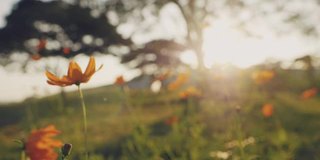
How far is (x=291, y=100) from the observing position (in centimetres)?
1586

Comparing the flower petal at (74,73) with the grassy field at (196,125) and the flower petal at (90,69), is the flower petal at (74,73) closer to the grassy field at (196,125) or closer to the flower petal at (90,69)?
the flower petal at (90,69)

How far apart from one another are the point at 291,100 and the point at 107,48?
16.5 meters

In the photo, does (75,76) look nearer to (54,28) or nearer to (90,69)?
(90,69)

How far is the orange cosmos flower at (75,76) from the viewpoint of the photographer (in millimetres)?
2287

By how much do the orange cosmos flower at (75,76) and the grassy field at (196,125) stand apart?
1466mm

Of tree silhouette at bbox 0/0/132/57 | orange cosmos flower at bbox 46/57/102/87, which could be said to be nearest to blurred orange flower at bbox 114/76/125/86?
orange cosmos flower at bbox 46/57/102/87

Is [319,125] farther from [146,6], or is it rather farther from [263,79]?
[146,6]

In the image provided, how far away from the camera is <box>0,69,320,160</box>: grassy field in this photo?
17.4 feet

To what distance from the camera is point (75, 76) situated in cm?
232

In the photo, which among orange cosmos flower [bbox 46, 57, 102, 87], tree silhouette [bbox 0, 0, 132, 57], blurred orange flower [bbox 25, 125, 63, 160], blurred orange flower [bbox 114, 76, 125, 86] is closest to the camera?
blurred orange flower [bbox 25, 125, 63, 160]

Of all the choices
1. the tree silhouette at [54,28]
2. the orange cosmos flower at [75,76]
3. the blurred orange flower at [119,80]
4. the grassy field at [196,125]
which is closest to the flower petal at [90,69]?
the orange cosmos flower at [75,76]

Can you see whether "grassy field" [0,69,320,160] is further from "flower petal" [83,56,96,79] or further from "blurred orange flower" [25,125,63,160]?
"blurred orange flower" [25,125,63,160]

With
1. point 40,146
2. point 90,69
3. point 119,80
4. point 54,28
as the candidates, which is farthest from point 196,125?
point 54,28

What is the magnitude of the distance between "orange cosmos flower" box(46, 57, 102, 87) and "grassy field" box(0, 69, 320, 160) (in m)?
1.47
